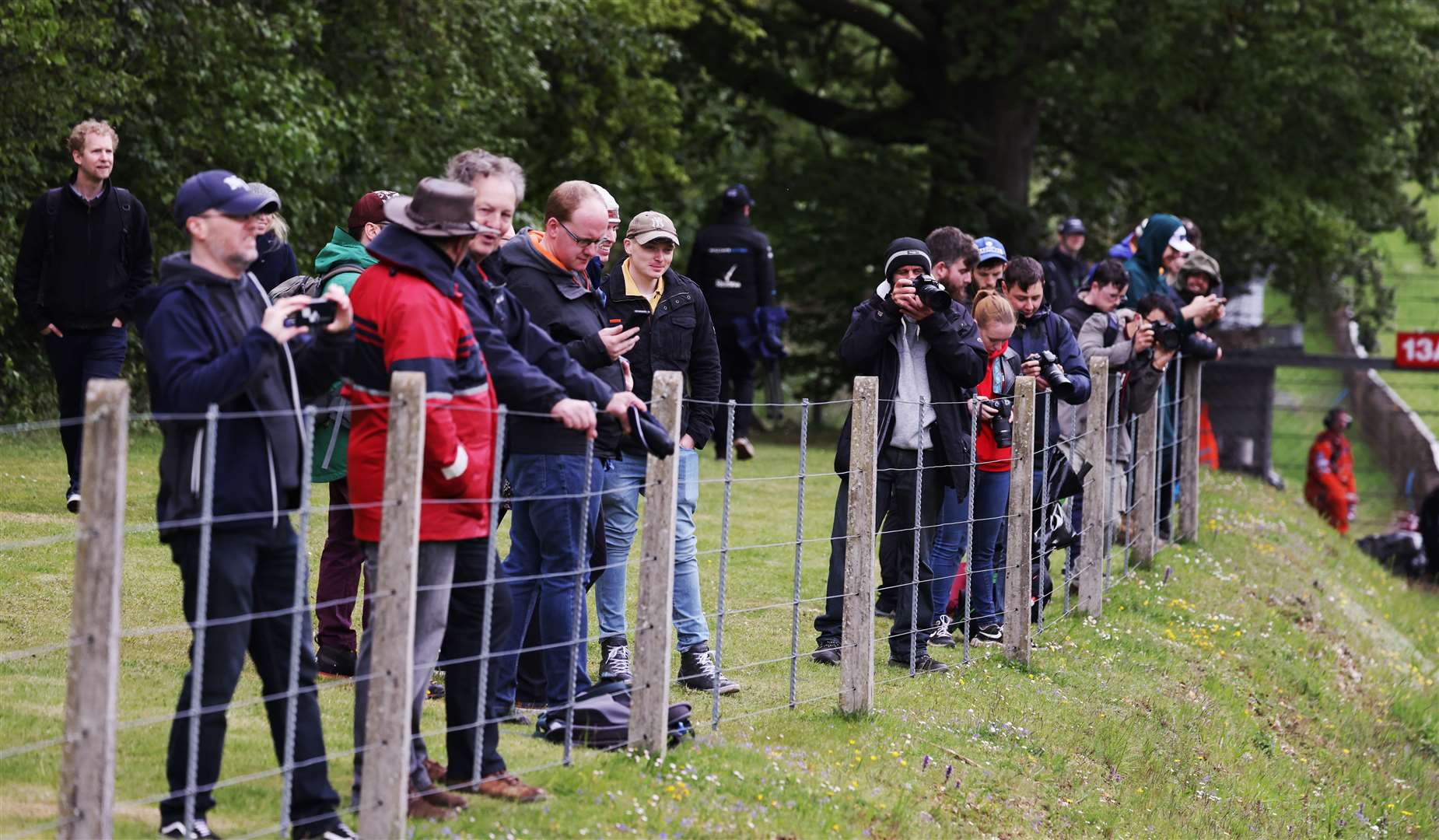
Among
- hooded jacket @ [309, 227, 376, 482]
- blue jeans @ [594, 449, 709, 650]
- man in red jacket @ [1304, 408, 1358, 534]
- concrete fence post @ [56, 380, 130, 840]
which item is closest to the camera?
concrete fence post @ [56, 380, 130, 840]

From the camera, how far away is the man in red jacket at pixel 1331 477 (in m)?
21.9

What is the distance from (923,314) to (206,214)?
3909 millimetres

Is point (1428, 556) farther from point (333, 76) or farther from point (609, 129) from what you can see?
point (333, 76)

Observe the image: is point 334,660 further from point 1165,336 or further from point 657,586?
point 1165,336

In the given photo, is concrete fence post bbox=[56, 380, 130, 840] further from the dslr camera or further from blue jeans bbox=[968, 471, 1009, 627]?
blue jeans bbox=[968, 471, 1009, 627]

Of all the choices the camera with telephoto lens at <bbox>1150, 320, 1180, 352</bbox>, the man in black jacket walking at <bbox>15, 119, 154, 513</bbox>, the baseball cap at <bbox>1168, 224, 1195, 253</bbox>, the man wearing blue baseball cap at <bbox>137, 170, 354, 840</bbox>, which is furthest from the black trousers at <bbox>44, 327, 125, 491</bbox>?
the baseball cap at <bbox>1168, 224, 1195, 253</bbox>

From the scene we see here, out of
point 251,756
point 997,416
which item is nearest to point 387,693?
point 251,756

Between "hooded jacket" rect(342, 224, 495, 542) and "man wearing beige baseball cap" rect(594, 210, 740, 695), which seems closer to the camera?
"hooded jacket" rect(342, 224, 495, 542)

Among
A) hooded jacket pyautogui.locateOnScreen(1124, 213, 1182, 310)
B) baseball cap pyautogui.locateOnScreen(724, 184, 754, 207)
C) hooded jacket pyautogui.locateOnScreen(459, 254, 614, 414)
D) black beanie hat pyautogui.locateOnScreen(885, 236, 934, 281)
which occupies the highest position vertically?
baseball cap pyautogui.locateOnScreen(724, 184, 754, 207)

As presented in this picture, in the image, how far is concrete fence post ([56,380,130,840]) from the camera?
13.6 feet

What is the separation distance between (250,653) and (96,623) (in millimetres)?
854

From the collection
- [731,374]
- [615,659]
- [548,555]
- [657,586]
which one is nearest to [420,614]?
[657,586]

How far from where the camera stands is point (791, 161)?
26047 mm

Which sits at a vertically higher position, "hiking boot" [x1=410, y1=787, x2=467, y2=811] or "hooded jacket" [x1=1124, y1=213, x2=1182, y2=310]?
"hooded jacket" [x1=1124, y1=213, x2=1182, y2=310]
